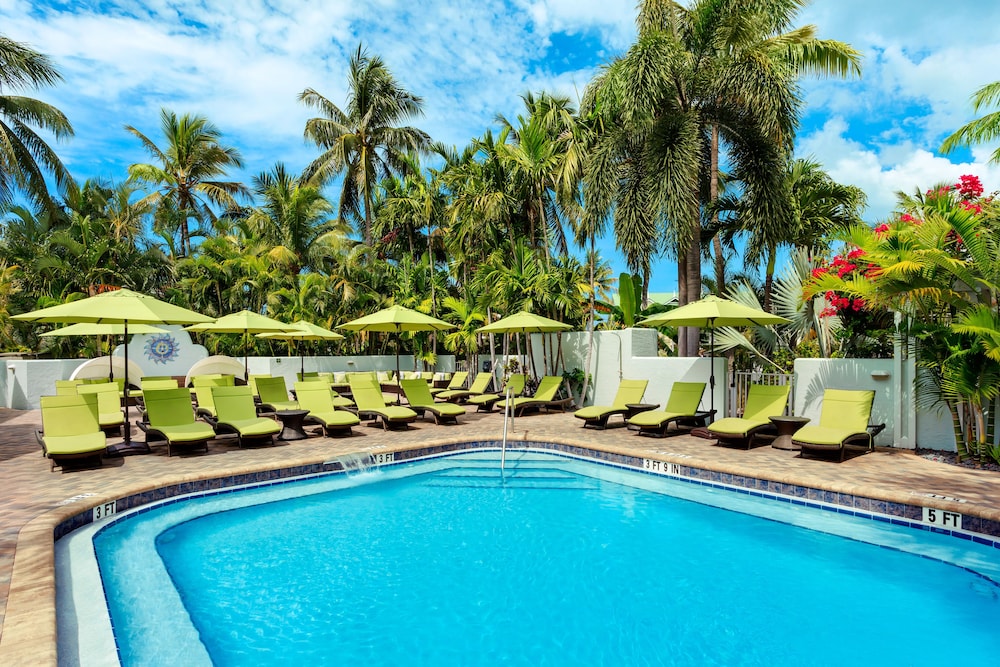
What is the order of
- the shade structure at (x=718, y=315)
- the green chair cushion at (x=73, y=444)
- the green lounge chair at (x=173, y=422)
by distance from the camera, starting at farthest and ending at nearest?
the shade structure at (x=718, y=315) → the green lounge chair at (x=173, y=422) → the green chair cushion at (x=73, y=444)

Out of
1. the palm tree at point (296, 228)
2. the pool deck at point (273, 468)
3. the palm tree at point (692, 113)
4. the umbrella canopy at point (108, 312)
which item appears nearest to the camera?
the pool deck at point (273, 468)

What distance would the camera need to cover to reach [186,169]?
95.4ft

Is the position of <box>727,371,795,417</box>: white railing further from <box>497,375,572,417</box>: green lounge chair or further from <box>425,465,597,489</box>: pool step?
<box>425,465,597,489</box>: pool step

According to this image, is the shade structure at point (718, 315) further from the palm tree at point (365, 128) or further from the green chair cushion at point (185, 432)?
the palm tree at point (365, 128)

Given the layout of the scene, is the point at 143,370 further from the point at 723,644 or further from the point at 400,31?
the point at 723,644

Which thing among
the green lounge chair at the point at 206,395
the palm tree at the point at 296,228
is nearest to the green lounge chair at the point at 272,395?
the green lounge chair at the point at 206,395

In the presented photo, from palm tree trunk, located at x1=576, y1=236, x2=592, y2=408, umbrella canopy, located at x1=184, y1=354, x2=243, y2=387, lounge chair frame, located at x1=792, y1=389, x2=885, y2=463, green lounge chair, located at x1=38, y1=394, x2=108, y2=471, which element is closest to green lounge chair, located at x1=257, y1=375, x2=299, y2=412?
green lounge chair, located at x1=38, y1=394, x2=108, y2=471

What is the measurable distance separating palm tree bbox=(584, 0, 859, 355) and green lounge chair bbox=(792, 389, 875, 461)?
16.9ft

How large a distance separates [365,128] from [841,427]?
2510cm

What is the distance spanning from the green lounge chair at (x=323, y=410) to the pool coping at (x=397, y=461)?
1.66m

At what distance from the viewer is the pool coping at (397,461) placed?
130 inches

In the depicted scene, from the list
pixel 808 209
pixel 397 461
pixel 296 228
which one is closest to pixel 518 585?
pixel 397 461

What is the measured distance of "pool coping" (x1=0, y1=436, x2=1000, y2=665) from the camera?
3312 mm

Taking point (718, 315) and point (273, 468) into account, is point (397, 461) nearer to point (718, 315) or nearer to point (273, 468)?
point (273, 468)
